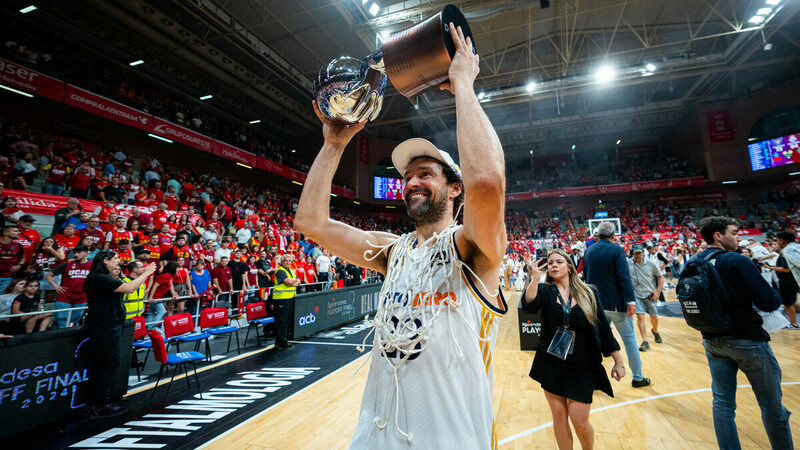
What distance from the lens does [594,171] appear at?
26172 millimetres

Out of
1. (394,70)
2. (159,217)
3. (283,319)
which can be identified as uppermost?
(159,217)

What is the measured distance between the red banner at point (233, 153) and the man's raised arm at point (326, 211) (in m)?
14.1

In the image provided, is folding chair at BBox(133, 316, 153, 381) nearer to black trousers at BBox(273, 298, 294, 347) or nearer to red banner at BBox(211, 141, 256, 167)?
black trousers at BBox(273, 298, 294, 347)

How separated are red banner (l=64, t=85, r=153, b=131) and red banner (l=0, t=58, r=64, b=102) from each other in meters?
0.25

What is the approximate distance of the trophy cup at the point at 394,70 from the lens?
3.47ft

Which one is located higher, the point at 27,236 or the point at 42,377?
the point at 27,236

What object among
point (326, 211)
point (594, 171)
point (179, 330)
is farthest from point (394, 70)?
point (594, 171)

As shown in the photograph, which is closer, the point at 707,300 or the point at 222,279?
the point at 707,300

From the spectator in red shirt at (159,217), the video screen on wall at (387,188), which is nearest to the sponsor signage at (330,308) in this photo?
the spectator in red shirt at (159,217)

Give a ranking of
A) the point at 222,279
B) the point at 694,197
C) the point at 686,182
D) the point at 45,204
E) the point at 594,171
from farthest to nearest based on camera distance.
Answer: the point at 594,171, the point at 694,197, the point at 686,182, the point at 222,279, the point at 45,204

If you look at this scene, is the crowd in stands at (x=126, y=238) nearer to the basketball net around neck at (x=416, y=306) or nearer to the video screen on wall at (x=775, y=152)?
the basketball net around neck at (x=416, y=306)

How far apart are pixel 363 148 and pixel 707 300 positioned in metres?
20.8

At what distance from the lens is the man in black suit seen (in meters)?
3.85

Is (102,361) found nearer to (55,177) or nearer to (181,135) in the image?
(55,177)
